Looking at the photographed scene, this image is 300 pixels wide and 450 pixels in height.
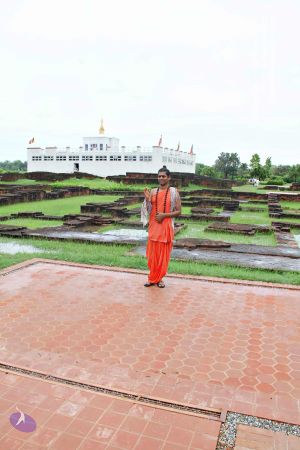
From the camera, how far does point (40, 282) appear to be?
5379 millimetres

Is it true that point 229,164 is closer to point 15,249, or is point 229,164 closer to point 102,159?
point 102,159

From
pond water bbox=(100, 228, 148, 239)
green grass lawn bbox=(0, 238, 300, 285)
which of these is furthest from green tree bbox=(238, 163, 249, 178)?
green grass lawn bbox=(0, 238, 300, 285)

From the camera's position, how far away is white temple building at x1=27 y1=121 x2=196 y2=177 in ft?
142

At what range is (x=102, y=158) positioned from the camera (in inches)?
1783

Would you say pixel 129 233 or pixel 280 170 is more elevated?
pixel 280 170

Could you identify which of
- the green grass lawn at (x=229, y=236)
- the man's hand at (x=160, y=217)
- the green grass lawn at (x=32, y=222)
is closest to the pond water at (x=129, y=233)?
the green grass lawn at (x=229, y=236)

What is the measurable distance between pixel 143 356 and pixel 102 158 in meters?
43.2

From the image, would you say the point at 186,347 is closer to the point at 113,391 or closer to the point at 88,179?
the point at 113,391

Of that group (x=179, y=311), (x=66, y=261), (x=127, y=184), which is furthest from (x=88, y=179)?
(x=179, y=311)

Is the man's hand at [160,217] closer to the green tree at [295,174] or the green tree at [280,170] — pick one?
the green tree at [295,174]

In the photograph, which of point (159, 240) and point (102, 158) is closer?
point (159, 240)

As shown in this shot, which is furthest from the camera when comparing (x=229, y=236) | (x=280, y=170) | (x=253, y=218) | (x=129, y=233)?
(x=280, y=170)

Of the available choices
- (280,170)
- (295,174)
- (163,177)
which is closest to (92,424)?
(163,177)

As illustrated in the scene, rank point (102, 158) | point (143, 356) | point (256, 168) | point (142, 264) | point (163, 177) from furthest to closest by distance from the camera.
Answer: point (256, 168), point (102, 158), point (142, 264), point (163, 177), point (143, 356)
